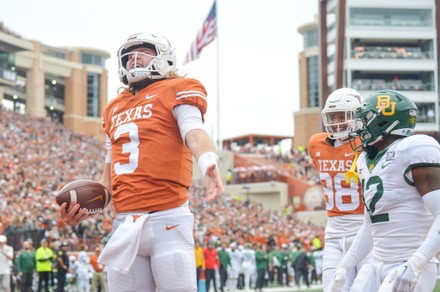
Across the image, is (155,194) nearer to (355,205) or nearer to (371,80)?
(355,205)

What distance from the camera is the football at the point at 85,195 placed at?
4812 millimetres

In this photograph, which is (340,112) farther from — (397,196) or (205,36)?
(205,36)

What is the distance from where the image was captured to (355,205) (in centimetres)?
742

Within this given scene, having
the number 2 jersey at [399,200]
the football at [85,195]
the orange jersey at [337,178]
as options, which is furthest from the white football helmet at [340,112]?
the football at [85,195]

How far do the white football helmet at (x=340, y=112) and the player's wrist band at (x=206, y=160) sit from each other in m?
3.23

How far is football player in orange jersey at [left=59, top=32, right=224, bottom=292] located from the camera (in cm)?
441

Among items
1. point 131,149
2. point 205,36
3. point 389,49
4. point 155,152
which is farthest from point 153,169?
point 389,49

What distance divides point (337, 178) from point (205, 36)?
30398mm

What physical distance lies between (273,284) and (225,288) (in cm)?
261

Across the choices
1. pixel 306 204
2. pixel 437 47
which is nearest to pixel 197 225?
pixel 306 204

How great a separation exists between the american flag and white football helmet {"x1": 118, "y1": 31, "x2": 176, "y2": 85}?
3164 cm

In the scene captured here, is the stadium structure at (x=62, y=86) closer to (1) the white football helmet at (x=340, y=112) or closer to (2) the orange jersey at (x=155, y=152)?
(1) the white football helmet at (x=340, y=112)

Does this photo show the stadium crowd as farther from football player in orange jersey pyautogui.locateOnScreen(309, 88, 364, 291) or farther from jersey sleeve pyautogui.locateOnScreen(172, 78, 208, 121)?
jersey sleeve pyautogui.locateOnScreen(172, 78, 208, 121)

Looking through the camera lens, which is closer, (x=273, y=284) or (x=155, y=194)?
(x=155, y=194)
